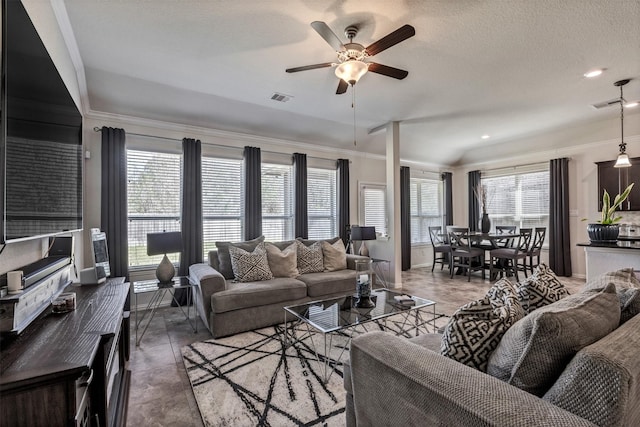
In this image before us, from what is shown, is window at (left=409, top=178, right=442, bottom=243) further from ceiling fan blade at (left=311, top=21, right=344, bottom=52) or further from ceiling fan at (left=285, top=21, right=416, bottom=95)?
ceiling fan blade at (left=311, top=21, right=344, bottom=52)

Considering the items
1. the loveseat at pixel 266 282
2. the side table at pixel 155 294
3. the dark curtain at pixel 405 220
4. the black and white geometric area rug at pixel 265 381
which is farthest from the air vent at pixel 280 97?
the dark curtain at pixel 405 220

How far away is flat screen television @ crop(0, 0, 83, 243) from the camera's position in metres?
1.21

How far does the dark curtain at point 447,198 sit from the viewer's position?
7.83m

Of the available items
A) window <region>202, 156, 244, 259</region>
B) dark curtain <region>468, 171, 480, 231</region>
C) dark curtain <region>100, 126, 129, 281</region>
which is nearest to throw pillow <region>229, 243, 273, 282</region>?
window <region>202, 156, 244, 259</region>

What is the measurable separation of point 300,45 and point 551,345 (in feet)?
9.56

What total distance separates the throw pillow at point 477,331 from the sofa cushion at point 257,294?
230cm

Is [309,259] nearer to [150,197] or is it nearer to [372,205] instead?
[150,197]

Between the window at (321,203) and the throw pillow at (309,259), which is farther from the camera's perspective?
the window at (321,203)

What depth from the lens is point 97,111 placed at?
3770 millimetres

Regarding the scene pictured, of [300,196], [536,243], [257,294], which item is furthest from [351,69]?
[536,243]

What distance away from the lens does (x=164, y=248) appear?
11.3 ft

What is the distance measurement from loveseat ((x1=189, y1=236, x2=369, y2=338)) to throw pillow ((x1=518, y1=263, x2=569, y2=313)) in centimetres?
236

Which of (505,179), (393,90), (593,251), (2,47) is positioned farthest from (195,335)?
(505,179)

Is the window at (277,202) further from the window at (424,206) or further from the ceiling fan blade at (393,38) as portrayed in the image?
the window at (424,206)
